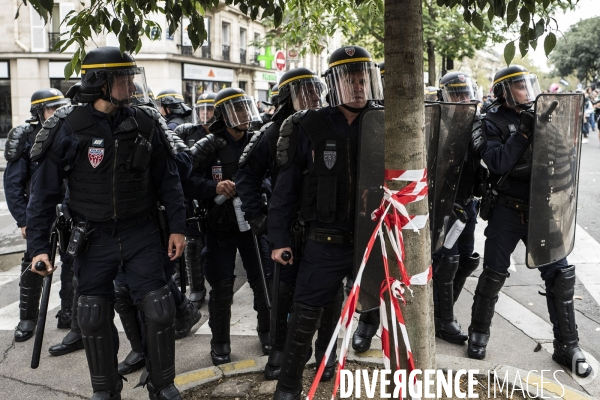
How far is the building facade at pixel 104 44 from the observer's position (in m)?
25.0

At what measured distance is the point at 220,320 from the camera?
4.14 m

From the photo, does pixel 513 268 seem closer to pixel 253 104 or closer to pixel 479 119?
pixel 479 119

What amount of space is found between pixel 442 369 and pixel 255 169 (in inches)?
65.9

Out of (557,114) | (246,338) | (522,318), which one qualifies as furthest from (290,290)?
(522,318)

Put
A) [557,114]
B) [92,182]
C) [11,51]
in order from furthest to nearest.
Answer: [11,51]
[557,114]
[92,182]

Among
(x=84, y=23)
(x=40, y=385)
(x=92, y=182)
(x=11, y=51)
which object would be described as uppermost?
(x=11, y=51)

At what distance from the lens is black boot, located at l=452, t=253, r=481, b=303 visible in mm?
4941

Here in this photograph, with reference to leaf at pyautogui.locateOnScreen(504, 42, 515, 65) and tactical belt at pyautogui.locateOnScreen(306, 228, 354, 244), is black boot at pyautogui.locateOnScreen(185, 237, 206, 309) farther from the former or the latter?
leaf at pyautogui.locateOnScreen(504, 42, 515, 65)

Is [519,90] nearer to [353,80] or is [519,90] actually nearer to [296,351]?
[353,80]

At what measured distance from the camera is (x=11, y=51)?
25.0 metres

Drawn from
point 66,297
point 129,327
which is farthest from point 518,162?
point 66,297

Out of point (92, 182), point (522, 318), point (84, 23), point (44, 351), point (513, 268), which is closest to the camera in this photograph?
point (84, 23)

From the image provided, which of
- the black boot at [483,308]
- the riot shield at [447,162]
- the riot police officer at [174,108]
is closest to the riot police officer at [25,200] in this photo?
the riot police officer at [174,108]

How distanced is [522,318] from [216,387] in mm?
2708
